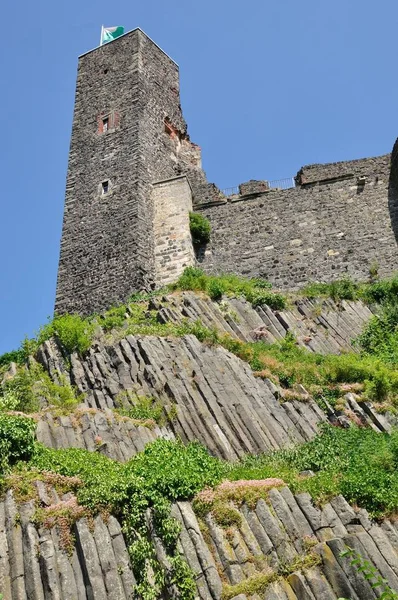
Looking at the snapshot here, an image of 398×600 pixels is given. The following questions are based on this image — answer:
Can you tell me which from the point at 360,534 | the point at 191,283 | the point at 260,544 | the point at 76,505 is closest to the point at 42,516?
the point at 76,505

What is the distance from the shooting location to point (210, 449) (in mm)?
12992

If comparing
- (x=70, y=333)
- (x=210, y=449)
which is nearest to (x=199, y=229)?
(x=70, y=333)

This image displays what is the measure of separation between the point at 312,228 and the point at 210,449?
1224 centimetres

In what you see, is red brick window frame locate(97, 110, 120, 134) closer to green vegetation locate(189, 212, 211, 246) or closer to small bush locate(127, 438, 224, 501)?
green vegetation locate(189, 212, 211, 246)

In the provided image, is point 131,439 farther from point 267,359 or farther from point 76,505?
point 267,359

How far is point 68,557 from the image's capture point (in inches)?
346

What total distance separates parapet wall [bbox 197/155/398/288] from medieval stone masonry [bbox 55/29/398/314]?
37 millimetres

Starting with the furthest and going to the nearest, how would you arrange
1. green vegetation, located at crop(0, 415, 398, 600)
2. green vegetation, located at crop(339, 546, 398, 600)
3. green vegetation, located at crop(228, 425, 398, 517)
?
green vegetation, located at crop(228, 425, 398, 517) < green vegetation, located at crop(0, 415, 398, 600) < green vegetation, located at crop(339, 546, 398, 600)

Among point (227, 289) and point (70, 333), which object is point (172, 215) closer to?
point (227, 289)

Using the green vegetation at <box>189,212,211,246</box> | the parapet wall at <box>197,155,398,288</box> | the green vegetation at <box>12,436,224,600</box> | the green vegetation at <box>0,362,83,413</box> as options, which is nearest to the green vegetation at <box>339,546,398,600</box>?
the green vegetation at <box>12,436,224,600</box>

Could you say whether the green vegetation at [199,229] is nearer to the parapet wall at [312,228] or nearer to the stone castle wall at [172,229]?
the stone castle wall at [172,229]

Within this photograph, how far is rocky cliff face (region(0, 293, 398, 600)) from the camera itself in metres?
8.45

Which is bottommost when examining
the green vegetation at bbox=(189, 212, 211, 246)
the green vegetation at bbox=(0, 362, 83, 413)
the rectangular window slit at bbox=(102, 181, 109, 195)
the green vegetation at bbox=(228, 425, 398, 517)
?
the green vegetation at bbox=(228, 425, 398, 517)

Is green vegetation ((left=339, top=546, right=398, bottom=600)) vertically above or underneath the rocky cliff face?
underneath
